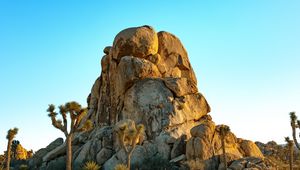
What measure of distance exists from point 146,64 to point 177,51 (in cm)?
804

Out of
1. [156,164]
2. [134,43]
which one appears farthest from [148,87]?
[156,164]

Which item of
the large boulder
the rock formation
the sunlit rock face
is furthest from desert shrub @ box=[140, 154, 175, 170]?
the large boulder

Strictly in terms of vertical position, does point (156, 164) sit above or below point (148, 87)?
below

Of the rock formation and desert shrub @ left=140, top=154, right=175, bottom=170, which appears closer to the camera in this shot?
desert shrub @ left=140, top=154, right=175, bottom=170

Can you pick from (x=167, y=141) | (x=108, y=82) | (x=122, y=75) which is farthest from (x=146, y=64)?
(x=167, y=141)

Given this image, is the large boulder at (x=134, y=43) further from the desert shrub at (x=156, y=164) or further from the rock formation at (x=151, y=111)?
the desert shrub at (x=156, y=164)

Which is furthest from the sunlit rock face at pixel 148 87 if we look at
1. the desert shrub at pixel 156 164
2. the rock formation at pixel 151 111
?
the desert shrub at pixel 156 164

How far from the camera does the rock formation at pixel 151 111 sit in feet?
105

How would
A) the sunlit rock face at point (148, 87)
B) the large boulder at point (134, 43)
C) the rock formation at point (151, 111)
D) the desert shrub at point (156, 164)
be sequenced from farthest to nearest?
the large boulder at point (134, 43)
the sunlit rock face at point (148, 87)
the rock formation at point (151, 111)
the desert shrub at point (156, 164)

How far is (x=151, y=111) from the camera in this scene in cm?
3706

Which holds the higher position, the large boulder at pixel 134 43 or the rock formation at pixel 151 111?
the large boulder at pixel 134 43

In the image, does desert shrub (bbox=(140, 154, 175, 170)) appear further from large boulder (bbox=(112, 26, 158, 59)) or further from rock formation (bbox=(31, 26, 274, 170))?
large boulder (bbox=(112, 26, 158, 59))

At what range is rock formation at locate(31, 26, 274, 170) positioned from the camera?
105ft

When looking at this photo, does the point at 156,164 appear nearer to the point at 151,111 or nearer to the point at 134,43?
the point at 151,111
